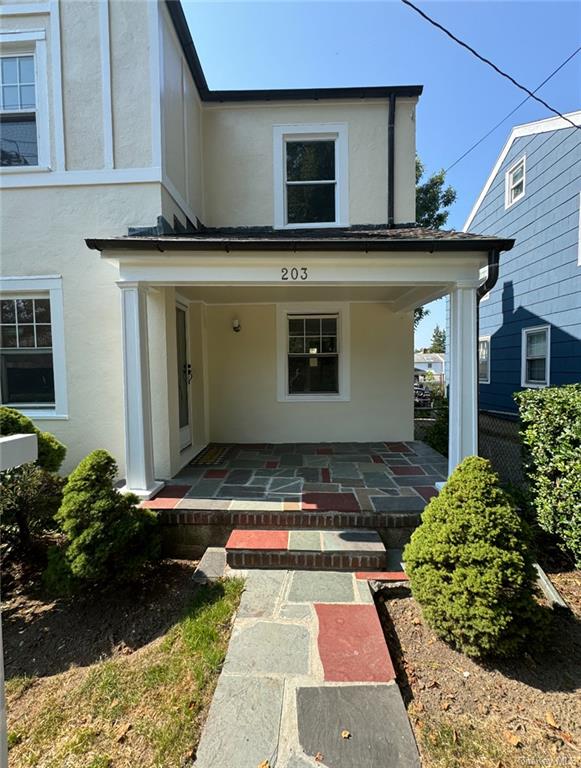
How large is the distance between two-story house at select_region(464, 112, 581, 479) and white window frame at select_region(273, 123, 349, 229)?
467cm

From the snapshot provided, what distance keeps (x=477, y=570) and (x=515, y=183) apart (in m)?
10.5

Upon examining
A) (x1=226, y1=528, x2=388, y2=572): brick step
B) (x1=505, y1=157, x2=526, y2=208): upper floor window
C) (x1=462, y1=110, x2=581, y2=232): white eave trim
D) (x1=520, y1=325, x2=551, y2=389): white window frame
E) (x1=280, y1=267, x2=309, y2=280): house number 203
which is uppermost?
(x1=462, y1=110, x2=581, y2=232): white eave trim

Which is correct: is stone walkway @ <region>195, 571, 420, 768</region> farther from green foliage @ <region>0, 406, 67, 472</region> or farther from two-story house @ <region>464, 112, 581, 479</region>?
two-story house @ <region>464, 112, 581, 479</region>

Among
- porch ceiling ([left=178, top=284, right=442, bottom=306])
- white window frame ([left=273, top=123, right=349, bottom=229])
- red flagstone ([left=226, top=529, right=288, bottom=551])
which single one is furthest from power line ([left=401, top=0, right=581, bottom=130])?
red flagstone ([left=226, top=529, right=288, bottom=551])

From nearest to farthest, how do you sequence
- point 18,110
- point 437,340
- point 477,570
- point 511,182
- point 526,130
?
1. point 477,570
2. point 18,110
3. point 526,130
4. point 511,182
5. point 437,340

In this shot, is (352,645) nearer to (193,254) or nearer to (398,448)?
(193,254)

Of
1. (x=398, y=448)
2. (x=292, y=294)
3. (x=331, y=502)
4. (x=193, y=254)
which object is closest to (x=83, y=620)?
(x=331, y=502)

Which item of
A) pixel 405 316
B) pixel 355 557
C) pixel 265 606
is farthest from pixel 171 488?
pixel 405 316

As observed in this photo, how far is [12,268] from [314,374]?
183 inches

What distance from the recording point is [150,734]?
2002 millimetres

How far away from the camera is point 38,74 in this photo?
4.72 m

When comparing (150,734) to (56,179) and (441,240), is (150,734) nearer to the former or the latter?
(441,240)

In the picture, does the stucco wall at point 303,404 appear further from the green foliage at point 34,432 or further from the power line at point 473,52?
the power line at point 473,52

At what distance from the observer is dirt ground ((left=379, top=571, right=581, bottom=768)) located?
1885 millimetres
